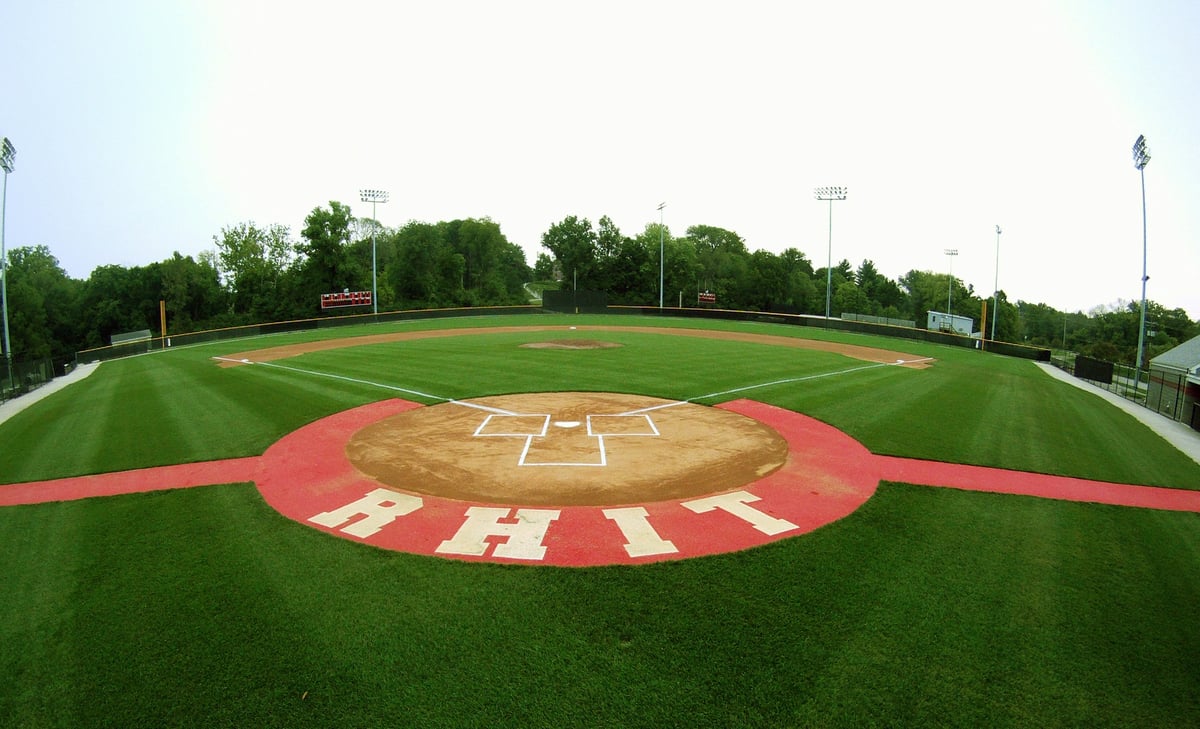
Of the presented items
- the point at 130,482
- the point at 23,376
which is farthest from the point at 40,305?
the point at 130,482

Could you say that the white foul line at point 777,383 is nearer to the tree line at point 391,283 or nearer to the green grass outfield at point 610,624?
the green grass outfield at point 610,624

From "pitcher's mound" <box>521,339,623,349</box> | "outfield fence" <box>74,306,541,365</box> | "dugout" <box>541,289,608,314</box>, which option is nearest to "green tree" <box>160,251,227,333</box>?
"outfield fence" <box>74,306,541,365</box>

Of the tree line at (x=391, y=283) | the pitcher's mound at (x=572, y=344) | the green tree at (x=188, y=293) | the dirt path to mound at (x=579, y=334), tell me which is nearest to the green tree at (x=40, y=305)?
the tree line at (x=391, y=283)

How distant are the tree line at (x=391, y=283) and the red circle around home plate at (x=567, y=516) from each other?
158 ft

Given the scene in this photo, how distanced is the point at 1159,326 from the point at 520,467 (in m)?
111

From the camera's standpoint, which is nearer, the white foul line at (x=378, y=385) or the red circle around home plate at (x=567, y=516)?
the red circle around home plate at (x=567, y=516)

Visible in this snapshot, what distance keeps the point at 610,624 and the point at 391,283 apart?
78932 millimetres

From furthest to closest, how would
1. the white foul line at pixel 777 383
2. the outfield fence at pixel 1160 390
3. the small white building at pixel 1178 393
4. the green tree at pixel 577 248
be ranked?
the green tree at pixel 577 248, the outfield fence at pixel 1160 390, the small white building at pixel 1178 393, the white foul line at pixel 777 383

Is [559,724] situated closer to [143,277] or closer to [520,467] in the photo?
[520,467]

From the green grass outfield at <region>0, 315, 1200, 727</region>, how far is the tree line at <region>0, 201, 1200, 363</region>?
50.0 meters

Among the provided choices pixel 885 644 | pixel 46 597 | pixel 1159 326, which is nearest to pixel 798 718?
pixel 885 644

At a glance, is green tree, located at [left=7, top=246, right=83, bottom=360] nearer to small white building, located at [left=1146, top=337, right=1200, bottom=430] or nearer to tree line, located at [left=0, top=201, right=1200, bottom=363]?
tree line, located at [left=0, top=201, right=1200, bottom=363]

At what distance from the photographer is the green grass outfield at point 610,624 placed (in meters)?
5.16

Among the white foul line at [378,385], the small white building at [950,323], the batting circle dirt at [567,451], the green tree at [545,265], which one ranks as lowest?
the batting circle dirt at [567,451]
